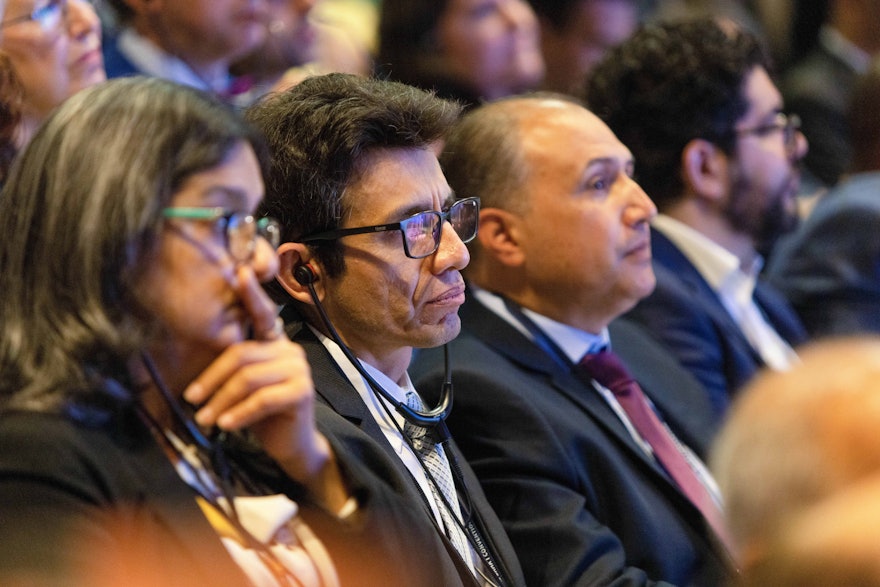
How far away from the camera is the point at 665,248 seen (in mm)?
3453

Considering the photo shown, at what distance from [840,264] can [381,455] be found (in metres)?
2.23

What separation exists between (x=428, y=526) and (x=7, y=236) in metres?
0.72

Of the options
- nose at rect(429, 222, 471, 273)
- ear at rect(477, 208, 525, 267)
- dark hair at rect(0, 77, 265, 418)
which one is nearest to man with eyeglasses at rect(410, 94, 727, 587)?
ear at rect(477, 208, 525, 267)

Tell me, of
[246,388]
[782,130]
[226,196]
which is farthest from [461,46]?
[246,388]

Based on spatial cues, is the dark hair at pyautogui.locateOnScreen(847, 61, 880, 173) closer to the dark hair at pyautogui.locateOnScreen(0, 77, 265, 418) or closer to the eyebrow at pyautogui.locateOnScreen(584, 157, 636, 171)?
the eyebrow at pyautogui.locateOnScreen(584, 157, 636, 171)

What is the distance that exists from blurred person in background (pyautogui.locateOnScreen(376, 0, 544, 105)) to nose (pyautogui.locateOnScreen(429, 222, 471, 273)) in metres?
1.90

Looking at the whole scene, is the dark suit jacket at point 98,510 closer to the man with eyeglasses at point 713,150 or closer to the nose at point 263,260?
the nose at point 263,260

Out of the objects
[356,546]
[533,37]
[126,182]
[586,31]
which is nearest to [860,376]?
[356,546]

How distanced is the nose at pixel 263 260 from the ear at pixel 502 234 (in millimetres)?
1178

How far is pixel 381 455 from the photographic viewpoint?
1902mm

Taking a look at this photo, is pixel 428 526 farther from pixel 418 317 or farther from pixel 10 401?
pixel 10 401

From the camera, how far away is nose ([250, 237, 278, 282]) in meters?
1.60

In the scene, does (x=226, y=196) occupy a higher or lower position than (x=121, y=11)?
higher

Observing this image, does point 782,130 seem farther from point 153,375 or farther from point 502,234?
point 153,375
